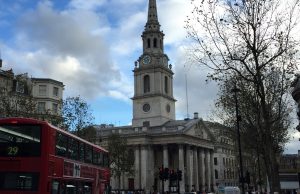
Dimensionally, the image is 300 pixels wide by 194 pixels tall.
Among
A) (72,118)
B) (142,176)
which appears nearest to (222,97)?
(72,118)

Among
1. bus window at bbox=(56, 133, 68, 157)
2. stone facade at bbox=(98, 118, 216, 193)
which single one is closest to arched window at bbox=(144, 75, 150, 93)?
stone facade at bbox=(98, 118, 216, 193)

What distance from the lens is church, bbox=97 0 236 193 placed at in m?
95.9

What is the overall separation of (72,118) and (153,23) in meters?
58.6

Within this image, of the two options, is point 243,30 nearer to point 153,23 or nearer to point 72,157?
point 72,157

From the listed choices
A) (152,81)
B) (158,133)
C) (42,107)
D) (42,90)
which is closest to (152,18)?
(152,81)

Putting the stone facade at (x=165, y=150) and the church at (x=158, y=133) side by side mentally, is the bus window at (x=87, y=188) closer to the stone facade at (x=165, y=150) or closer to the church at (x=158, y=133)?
the stone facade at (x=165, y=150)

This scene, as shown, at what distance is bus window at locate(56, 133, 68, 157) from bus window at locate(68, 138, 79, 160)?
634mm

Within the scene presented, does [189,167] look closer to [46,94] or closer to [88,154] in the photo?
[46,94]

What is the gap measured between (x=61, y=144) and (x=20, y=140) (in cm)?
211

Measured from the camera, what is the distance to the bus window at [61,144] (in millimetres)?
20391

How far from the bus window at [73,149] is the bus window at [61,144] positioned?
25.0 inches

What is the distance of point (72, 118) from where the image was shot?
168 feet

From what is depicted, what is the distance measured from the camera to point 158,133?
96.5 m

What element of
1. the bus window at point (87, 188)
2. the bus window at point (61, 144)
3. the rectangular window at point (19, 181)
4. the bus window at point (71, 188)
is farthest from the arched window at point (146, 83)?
the rectangular window at point (19, 181)
